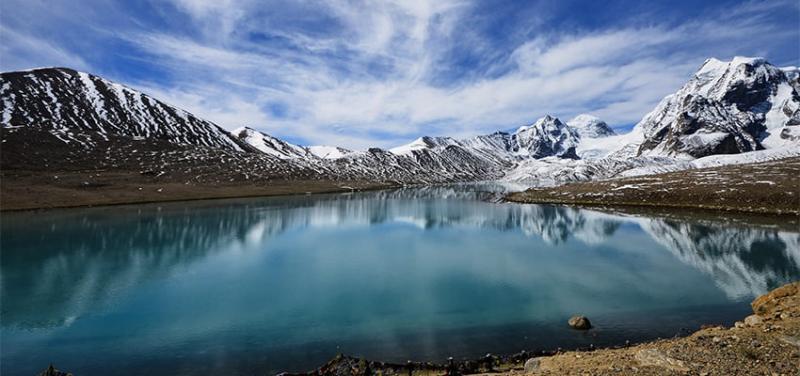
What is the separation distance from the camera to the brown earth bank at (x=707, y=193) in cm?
7681

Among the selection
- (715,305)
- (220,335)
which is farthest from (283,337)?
(715,305)

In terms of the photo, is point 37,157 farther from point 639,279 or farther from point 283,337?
point 639,279

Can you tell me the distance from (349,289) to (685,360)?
24013mm

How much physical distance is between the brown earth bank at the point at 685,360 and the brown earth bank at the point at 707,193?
243 feet

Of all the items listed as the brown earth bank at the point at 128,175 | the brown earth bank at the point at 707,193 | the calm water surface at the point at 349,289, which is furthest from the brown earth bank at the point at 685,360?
the brown earth bank at the point at 128,175

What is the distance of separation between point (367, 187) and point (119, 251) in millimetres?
144131

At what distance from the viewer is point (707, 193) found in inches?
3433

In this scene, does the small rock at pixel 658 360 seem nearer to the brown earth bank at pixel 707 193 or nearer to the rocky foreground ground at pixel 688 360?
the rocky foreground ground at pixel 688 360

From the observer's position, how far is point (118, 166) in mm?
144750

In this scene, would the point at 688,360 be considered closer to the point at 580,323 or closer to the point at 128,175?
the point at 580,323

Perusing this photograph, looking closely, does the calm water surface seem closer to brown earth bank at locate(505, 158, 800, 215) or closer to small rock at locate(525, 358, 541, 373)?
small rock at locate(525, 358, 541, 373)

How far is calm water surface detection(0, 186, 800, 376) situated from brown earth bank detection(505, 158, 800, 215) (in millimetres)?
15378

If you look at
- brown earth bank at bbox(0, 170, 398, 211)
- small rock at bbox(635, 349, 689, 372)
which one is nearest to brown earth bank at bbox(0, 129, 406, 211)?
brown earth bank at bbox(0, 170, 398, 211)

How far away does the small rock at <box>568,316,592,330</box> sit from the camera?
24.0m
